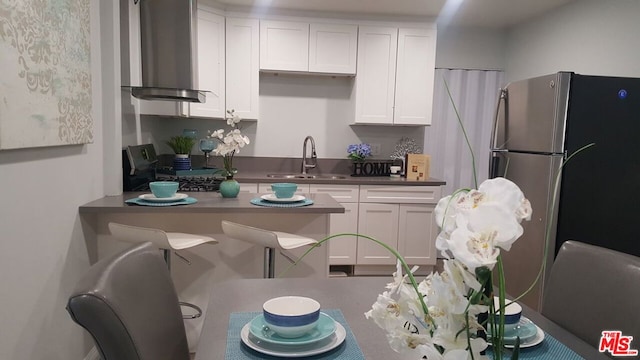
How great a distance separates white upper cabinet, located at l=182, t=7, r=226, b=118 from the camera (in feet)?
11.9

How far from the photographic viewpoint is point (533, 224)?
9.04 feet

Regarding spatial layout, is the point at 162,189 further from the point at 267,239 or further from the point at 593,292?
the point at 593,292

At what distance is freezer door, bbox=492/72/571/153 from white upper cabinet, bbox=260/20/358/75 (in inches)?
59.5

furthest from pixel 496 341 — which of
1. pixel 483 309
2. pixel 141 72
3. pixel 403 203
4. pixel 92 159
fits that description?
pixel 403 203

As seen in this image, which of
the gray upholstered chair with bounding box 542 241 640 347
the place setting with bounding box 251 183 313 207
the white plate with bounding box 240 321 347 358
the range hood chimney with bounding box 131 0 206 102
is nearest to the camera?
the white plate with bounding box 240 321 347 358

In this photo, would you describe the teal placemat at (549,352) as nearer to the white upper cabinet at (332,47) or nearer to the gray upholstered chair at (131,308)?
the gray upholstered chair at (131,308)

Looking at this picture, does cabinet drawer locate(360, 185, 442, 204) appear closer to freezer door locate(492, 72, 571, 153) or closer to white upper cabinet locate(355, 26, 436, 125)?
white upper cabinet locate(355, 26, 436, 125)

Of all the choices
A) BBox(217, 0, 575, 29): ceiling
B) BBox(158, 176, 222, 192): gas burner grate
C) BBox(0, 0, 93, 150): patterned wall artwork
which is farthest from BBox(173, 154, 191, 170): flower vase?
BBox(217, 0, 575, 29): ceiling

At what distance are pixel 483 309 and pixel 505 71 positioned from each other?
4465 millimetres

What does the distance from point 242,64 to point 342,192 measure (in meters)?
1.47

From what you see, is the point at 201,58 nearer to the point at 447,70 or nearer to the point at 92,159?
the point at 92,159

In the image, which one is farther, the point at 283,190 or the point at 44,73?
the point at 283,190

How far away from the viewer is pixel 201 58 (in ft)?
12.1

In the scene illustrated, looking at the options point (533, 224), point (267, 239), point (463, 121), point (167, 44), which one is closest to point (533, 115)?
point (533, 224)
